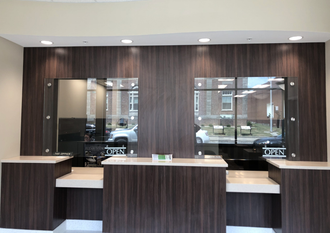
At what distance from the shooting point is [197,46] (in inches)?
144

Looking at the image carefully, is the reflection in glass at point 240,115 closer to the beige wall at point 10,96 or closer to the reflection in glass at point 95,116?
the reflection in glass at point 95,116

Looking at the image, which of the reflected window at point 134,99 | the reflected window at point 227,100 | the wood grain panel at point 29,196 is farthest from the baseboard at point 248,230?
the wood grain panel at point 29,196

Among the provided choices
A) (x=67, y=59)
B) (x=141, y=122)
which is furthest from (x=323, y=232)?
(x=67, y=59)

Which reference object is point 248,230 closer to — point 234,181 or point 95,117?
point 234,181

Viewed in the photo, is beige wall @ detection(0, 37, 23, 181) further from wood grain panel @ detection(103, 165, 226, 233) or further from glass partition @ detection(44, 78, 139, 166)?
wood grain panel @ detection(103, 165, 226, 233)

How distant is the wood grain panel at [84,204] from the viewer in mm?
3727

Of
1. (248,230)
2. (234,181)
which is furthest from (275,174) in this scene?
(248,230)

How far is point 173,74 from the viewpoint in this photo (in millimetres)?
3672

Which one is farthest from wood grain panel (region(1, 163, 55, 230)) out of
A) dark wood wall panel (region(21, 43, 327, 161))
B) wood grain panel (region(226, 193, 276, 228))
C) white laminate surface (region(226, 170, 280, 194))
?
wood grain panel (region(226, 193, 276, 228))

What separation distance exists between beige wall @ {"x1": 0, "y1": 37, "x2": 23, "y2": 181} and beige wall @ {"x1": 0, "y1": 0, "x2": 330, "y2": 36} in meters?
0.45

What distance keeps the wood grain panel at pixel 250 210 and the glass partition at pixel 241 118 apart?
Answer: 501 millimetres

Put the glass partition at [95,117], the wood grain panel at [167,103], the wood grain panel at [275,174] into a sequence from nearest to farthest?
1. the wood grain panel at [275,174]
2. the wood grain panel at [167,103]
3. the glass partition at [95,117]

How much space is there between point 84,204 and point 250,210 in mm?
2566

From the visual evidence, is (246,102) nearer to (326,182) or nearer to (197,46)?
(197,46)
